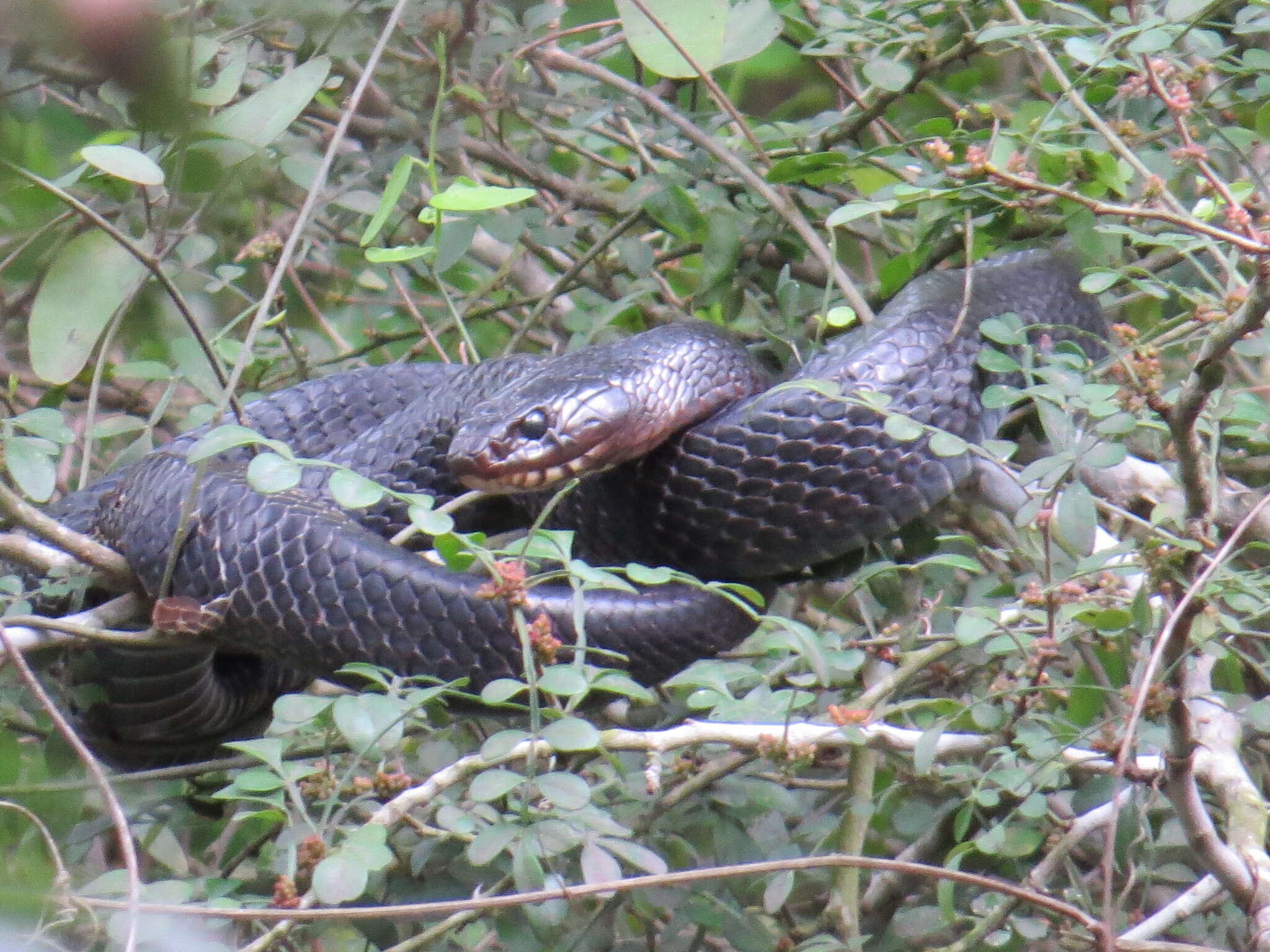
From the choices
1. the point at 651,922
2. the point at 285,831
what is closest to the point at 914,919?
the point at 651,922

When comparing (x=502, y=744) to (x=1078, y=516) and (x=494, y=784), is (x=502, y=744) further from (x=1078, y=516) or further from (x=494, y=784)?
(x=1078, y=516)

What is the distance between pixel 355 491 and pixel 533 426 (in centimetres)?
85

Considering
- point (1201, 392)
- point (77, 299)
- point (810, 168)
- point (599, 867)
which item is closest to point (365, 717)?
point (599, 867)

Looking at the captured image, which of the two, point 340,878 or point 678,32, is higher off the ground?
point 678,32

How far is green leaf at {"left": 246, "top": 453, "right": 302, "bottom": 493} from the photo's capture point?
1.47 metres

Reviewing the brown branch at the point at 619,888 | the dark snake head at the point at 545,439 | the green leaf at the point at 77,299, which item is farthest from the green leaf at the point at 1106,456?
the green leaf at the point at 77,299

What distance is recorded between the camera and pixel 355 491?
1491 millimetres

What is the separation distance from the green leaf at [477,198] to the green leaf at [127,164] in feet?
1.97

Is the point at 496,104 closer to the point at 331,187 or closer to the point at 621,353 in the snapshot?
the point at 331,187

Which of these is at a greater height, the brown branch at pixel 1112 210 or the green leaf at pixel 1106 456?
the brown branch at pixel 1112 210

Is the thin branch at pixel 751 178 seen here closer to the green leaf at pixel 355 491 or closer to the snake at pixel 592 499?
the snake at pixel 592 499

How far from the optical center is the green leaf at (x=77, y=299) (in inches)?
43.1

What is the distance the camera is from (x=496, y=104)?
104 inches

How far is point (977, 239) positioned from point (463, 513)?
109 centimetres
